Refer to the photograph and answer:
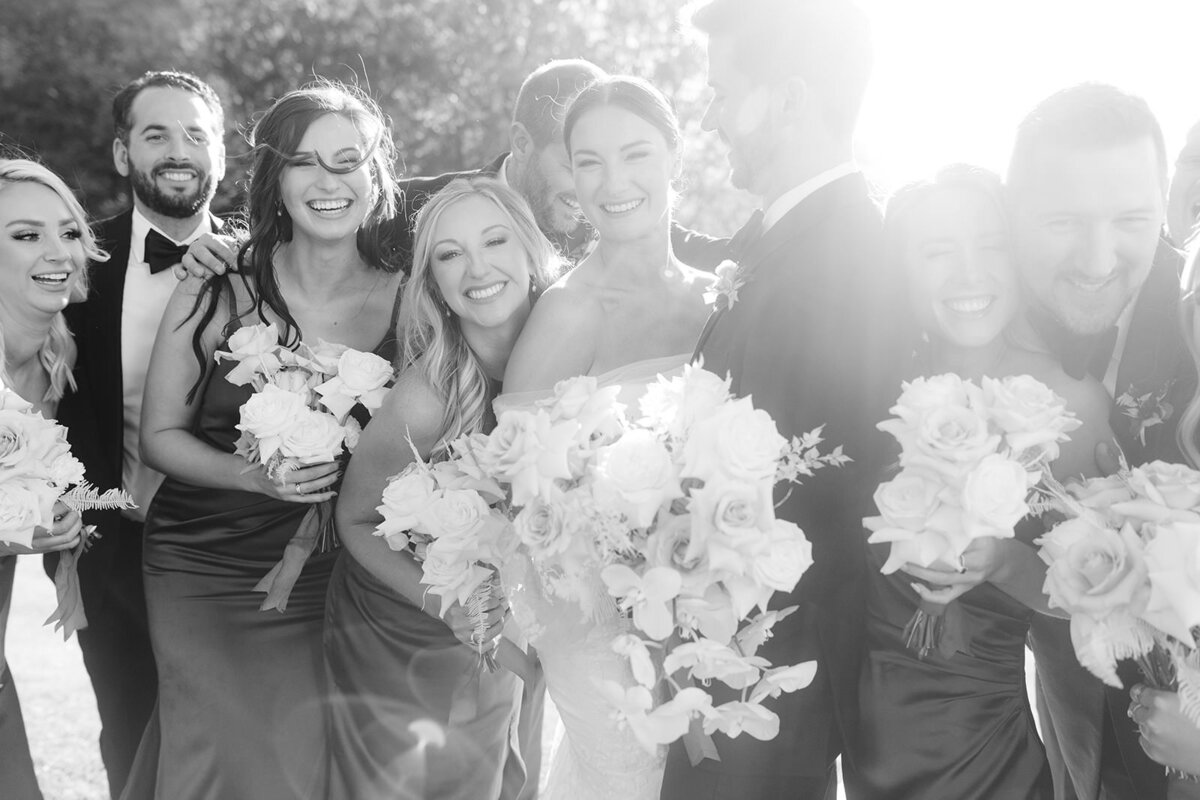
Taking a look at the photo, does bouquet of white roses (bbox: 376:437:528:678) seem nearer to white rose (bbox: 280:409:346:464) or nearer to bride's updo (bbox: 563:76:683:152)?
white rose (bbox: 280:409:346:464)

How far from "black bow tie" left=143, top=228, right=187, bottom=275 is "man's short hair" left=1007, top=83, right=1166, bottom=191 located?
3728 millimetres

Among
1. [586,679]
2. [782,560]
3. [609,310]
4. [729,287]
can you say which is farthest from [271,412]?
[782,560]

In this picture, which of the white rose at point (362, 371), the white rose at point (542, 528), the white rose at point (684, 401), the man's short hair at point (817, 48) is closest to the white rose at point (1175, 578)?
the white rose at point (684, 401)

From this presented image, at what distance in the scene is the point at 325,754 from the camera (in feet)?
14.0

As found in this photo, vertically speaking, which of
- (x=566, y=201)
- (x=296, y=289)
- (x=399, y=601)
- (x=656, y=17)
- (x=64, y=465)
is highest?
(x=656, y=17)

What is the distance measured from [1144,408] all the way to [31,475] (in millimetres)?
3361

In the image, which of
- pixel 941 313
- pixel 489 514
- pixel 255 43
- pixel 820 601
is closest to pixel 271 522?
pixel 489 514

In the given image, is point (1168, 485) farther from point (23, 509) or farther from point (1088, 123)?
point (23, 509)

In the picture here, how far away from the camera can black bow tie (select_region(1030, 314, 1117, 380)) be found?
10.3ft

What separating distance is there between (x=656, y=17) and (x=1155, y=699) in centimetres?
1720

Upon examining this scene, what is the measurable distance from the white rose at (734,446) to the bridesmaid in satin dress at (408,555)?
1451mm

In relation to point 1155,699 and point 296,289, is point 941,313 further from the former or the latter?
point 296,289

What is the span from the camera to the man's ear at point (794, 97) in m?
3.24

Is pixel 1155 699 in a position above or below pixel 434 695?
above
